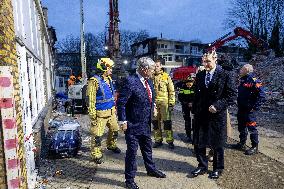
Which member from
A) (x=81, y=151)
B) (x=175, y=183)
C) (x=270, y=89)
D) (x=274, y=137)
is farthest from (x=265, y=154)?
(x=270, y=89)

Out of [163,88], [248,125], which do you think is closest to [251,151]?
[248,125]

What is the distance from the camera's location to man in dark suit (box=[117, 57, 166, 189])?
14.9ft

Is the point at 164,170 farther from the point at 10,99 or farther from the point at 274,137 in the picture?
the point at 274,137

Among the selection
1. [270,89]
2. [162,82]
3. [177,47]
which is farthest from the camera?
[177,47]

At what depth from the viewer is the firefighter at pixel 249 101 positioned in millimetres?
6211

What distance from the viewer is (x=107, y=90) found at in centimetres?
595

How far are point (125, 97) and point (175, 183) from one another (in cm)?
169

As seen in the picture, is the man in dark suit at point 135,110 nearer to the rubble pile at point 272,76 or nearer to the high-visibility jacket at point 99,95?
the high-visibility jacket at point 99,95

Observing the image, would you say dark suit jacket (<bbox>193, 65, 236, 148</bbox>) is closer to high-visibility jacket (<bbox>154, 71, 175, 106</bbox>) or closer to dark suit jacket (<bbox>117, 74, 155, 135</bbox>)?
dark suit jacket (<bbox>117, 74, 155, 135</bbox>)

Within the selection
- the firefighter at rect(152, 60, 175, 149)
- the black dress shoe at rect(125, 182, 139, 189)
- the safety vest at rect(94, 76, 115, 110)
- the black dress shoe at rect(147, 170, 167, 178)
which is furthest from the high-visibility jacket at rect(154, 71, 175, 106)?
the black dress shoe at rect(125, 182, 139, 189)

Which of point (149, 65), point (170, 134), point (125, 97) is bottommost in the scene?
point (170, 134)

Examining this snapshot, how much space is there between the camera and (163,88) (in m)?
6.81

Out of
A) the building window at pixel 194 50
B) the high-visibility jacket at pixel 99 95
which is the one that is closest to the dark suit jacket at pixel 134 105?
the high-visibility jacket at pixel 99 95

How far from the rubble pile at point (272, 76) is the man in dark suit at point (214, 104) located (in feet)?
36.7
